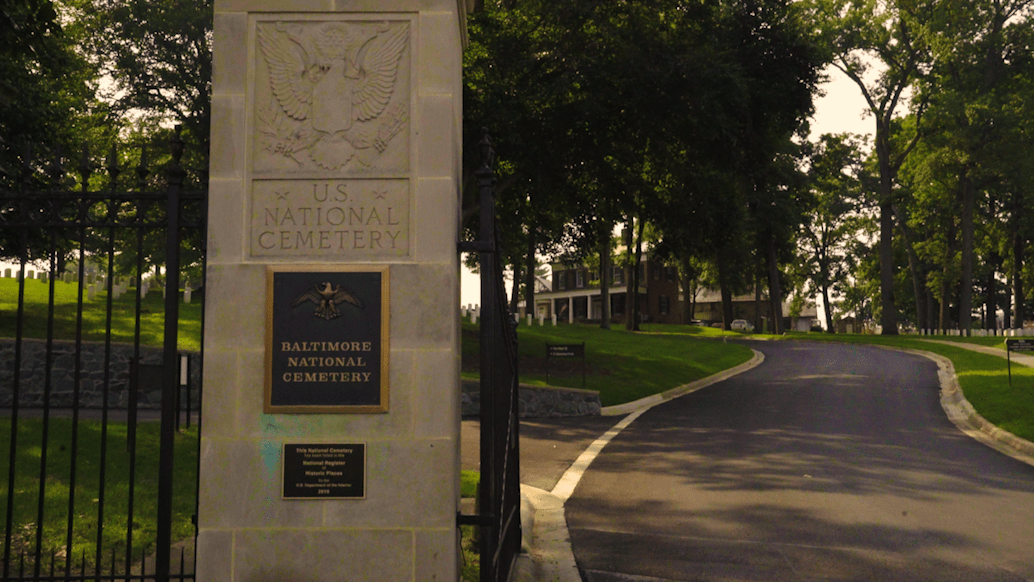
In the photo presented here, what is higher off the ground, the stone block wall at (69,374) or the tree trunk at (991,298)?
the tree trunk at (991,298)

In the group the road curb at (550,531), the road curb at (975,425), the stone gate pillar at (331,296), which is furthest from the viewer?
the road curb at (975,425)

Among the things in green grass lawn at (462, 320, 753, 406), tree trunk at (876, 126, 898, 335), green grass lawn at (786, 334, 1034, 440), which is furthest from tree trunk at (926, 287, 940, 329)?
green grass lawn at (462, 320, 753, 406)

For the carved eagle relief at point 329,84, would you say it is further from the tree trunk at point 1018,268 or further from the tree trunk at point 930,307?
the tree trunk at point 930,307

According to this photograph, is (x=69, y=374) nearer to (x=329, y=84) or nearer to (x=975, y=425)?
(x=329, y=84)

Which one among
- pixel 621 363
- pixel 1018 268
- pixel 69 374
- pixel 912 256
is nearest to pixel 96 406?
pixel 69 374

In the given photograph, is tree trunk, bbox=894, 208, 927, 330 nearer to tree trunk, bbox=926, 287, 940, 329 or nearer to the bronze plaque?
tree trunk, bbox=926, 287, 940, 329

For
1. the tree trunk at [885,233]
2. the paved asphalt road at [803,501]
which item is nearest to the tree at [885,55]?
the tree trunk at [885,233]

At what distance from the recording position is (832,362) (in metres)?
29.7

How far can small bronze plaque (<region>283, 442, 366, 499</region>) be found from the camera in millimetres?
4359

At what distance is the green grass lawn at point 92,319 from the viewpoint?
19.9 meters

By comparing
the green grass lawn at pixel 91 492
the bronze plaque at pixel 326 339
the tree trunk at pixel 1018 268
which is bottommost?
the green grass lawn at pixel 91 492

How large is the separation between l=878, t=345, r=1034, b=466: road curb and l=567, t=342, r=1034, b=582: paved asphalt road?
14.3 inches

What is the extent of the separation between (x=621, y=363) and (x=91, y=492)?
65.1 ft

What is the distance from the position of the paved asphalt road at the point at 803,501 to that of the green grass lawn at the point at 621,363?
3.91 meters
